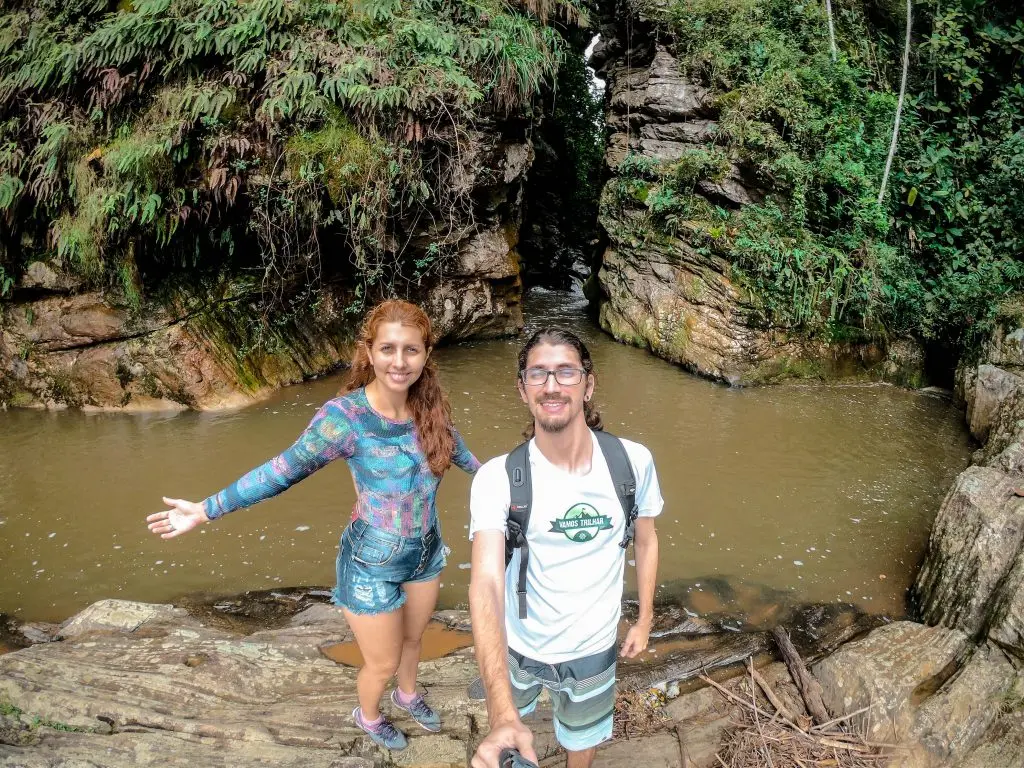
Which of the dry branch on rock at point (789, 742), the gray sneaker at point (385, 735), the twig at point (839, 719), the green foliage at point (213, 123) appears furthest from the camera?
the green foliage at point (213, 123)

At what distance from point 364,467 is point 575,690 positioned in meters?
1.10

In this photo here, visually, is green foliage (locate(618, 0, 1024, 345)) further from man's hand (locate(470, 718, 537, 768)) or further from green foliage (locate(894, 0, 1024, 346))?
man's hand (locate(470, 718, 537, 768))

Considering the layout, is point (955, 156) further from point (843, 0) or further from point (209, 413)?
point (209, 413)

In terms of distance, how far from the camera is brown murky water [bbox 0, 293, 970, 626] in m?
4.33

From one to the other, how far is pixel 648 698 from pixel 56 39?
9.68 m

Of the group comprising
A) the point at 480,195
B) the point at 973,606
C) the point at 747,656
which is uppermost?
the point at 480,195

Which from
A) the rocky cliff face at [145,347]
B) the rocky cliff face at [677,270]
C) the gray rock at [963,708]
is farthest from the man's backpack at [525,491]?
the rocky cliff face at [677,270]

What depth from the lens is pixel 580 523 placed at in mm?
1896

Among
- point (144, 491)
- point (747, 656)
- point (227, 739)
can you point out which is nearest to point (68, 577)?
point (144, 491)

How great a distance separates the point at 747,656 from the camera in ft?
11.3

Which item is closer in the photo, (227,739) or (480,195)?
(227,739)

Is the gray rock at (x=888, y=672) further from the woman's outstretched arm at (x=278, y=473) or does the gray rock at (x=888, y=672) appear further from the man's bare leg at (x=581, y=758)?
the woman's outstretched arm at (x=278, y=473)

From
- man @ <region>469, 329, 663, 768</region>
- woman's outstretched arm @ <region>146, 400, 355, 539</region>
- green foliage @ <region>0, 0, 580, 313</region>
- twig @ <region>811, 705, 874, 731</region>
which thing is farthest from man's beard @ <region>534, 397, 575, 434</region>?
green foliage @ <region>0, 0, 580, 313</region>

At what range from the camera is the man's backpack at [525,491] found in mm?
1837
